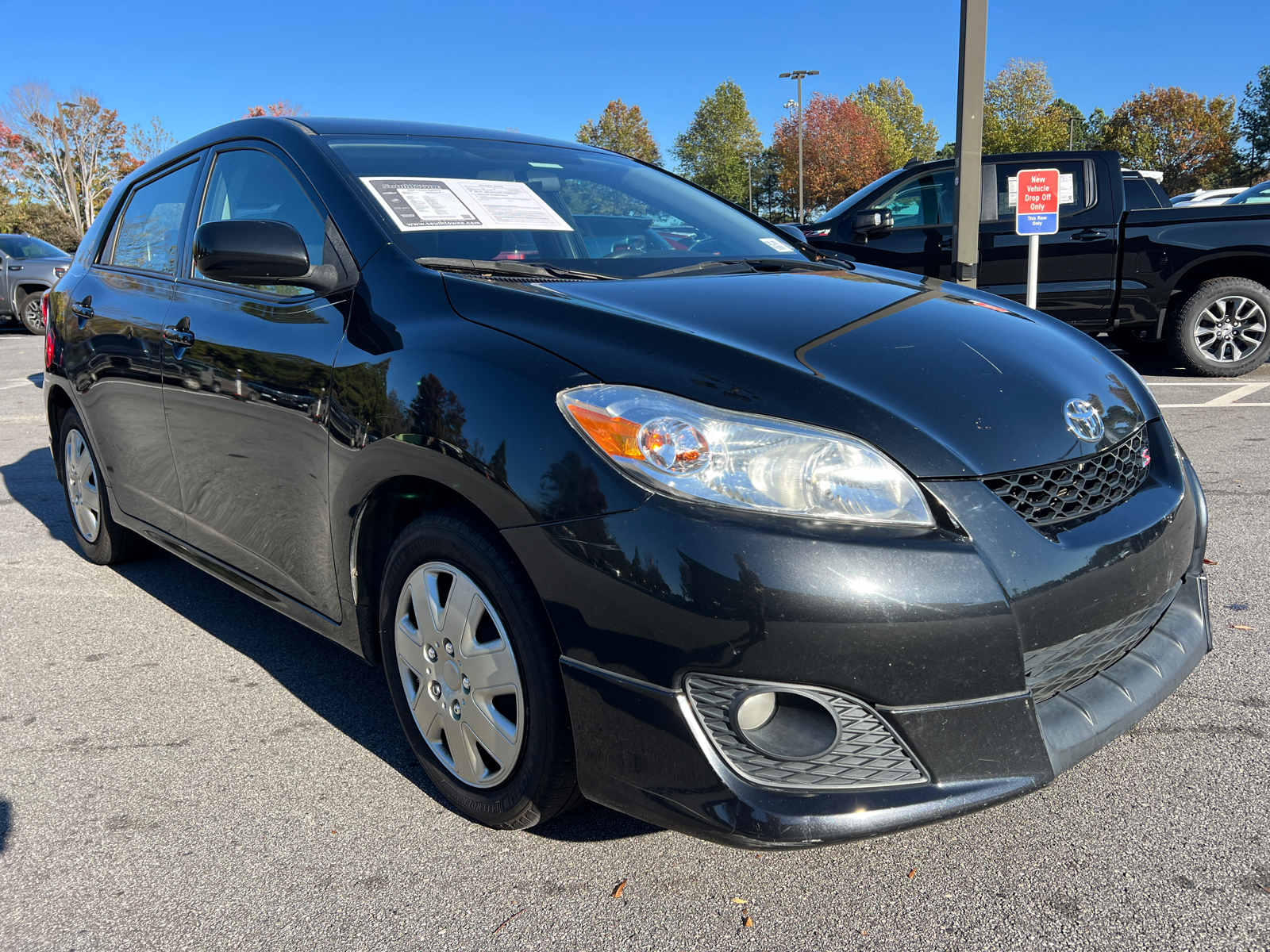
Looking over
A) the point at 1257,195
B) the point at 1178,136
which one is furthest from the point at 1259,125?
the point at 1257,195

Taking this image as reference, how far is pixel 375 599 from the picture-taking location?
2.36 metres

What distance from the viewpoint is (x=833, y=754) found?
1695 mm

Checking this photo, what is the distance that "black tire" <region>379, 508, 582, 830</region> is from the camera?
73.2 inches

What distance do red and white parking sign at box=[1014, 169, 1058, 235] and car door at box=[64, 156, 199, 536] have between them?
257 inches

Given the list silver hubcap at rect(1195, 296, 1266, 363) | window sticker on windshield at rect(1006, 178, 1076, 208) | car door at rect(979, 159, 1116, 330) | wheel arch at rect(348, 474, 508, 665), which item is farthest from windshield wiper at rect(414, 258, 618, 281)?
silver hubcap at rect(1195, 296, 1266, 363)

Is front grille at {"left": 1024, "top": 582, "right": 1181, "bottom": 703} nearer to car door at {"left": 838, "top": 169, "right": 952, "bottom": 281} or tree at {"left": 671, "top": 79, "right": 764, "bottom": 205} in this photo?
car door at {"left": 838, "top": 169, "right": 952, "bottom": 281}

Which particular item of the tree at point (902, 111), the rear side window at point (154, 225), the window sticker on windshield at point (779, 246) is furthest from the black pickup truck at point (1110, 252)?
the tree at point (902, 111)

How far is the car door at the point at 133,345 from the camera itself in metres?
3.17

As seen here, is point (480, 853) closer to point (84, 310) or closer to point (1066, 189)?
point (84, 310)

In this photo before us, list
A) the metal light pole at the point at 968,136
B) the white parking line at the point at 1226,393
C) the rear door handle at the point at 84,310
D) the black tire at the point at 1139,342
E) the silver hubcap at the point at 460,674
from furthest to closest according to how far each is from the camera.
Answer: the black tire at the point at 1139,342 → the metal light pole at the point at 968,136 → the white parking line at the point at 1226,393 → the rear door handle at the point at 84,310 → the silver hubcap at the point at 460,674

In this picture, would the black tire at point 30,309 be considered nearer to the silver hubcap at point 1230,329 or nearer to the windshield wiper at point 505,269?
the silver hubcap at point 1230,329

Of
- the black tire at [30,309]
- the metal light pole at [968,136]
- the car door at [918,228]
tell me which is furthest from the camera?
the black tire at [30,309]

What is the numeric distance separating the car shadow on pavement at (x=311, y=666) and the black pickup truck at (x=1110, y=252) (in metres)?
5.66

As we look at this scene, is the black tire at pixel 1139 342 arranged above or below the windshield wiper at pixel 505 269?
below
